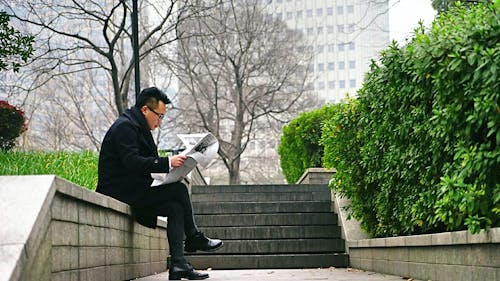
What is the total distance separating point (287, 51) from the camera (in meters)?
30.7

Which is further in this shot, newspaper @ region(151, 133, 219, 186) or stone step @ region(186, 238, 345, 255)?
stone step @ region(186, 238, 345, 255)

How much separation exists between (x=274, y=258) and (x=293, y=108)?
22451 millimetres

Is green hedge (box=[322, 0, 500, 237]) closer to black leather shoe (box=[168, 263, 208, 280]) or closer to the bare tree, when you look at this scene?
black leather shoe (box=[168, 263, 208, 280])

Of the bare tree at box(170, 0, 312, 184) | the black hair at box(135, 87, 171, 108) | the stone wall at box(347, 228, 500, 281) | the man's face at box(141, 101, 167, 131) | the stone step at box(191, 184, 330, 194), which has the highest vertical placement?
the bare tree at box(170, 0, 312, 184)

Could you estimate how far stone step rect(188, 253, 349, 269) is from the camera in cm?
1020

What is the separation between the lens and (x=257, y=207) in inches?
474

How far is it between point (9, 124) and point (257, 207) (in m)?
7.16

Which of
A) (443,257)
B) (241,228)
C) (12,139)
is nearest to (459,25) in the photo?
(443,257)

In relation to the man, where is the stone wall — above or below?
below

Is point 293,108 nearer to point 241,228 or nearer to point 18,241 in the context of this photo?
point 241,228

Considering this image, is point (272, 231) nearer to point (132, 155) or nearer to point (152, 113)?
Answer: point (152, 113)

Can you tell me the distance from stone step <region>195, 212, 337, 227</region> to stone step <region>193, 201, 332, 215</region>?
13.6 inches

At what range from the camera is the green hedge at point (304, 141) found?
1669 cm

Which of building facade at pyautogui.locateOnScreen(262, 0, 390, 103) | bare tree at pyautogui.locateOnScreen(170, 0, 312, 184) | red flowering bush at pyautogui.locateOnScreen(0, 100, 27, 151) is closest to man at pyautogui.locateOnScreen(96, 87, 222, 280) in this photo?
red flowering bush at pyautogui.locateOnScreen(0, 100, 27, 151)
